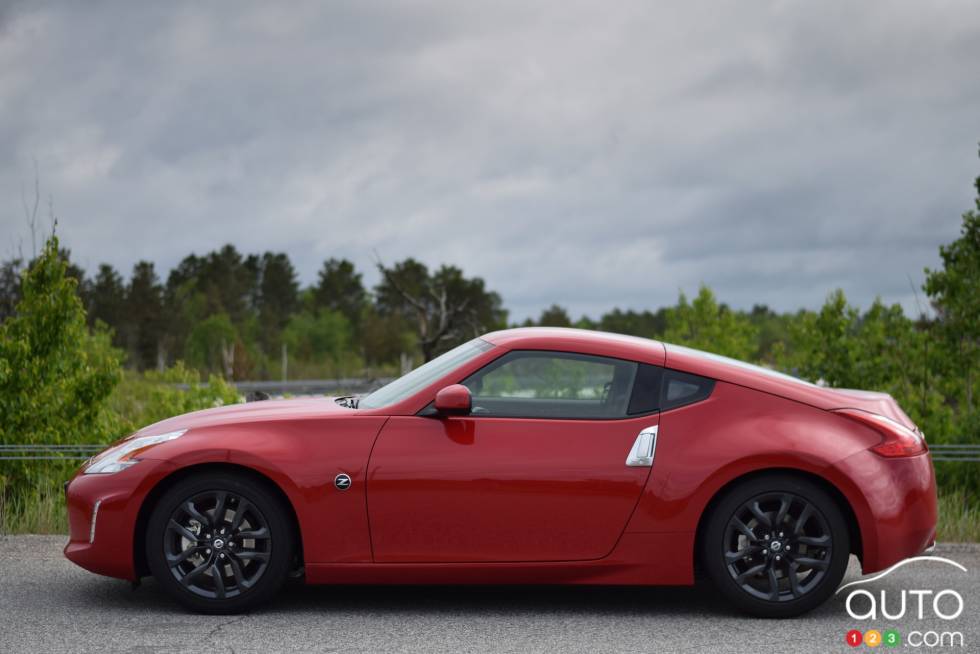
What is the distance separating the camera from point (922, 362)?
15.0 m

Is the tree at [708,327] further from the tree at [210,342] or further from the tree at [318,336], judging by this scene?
the tree at [318,336]

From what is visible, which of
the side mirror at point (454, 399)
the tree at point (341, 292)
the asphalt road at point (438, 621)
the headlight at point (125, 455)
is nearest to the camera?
the asphalt road at point (438, 621)

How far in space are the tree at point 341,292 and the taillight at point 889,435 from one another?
281ft

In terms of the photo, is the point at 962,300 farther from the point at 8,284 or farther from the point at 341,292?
the point at 341,292

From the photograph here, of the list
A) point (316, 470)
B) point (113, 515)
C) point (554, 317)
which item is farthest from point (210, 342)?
point (316, 470)

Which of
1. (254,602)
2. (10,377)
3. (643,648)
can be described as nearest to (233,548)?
(254,602)

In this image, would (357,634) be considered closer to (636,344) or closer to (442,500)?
(442,500)

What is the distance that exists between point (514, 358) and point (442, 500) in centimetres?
83

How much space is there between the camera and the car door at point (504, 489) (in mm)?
5590

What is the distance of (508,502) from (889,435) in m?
2.00

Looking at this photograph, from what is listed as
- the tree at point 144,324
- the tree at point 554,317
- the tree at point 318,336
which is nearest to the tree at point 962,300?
the tree at point 554,317

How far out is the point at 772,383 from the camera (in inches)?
233

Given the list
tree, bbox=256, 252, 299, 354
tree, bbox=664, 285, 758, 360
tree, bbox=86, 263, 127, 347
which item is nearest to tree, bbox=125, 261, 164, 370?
tree, bbox=86, 263, 127, 347

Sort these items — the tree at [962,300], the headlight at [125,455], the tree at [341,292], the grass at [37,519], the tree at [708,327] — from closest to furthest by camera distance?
the headlight at [125,455], the grass at [37,519], the tree at [962,300], the tree at [708,327], the tree at [341,292]
